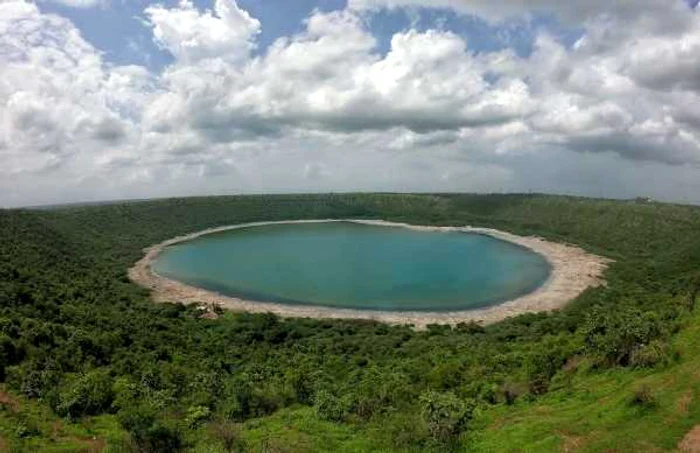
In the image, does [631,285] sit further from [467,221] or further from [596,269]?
[467,221]

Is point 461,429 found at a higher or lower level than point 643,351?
lower

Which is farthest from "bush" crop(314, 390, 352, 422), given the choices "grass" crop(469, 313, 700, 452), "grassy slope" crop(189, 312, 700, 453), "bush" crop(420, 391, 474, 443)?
"grass" crop(469, 313, 700, 452)

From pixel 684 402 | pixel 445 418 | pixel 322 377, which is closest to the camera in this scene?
pixel 684 402

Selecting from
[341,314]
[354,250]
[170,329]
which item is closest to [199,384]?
[170,329]

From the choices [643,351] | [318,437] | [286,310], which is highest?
[643,351]

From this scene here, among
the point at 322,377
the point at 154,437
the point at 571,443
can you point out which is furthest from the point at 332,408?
Answer: the point at 322,377

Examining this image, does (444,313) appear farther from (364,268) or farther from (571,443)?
(571,443)
